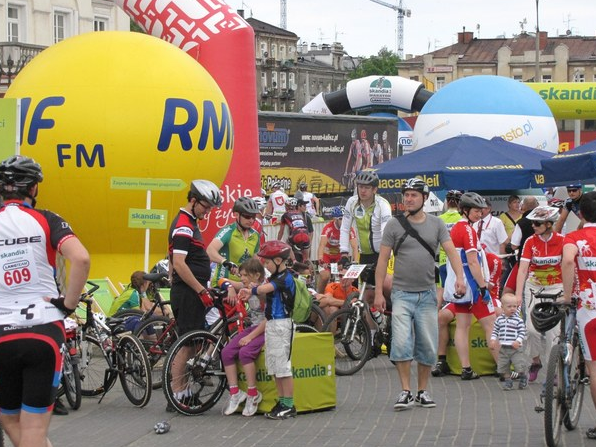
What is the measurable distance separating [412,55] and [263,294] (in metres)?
133

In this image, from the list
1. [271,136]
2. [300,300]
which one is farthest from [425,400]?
[271,136]

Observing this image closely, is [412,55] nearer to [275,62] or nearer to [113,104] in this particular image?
[275,62]

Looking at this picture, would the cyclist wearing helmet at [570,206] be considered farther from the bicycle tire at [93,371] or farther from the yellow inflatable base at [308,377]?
the bicycle tire at [93,371]

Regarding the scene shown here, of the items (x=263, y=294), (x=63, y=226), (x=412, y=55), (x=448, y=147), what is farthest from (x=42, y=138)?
(x=412, y=55)

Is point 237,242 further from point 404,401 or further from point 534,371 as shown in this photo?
point 534,371

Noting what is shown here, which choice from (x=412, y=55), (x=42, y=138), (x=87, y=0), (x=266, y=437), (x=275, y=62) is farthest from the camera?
(x=412, y=55)

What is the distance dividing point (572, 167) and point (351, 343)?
15.1 feet

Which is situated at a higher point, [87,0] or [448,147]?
[87,0]

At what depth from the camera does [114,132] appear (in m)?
17.0

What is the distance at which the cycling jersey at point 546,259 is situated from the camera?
37.0ft

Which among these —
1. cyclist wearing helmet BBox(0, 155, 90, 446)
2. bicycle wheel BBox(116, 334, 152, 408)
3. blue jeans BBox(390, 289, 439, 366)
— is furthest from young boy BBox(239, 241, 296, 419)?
cyclist wearing helmet BBox(0, 155, 90, 446)

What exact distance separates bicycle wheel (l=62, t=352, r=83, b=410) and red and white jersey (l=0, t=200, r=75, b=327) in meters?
4.10

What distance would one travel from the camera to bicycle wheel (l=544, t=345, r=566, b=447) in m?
8.34

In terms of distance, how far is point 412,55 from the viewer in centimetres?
14150
